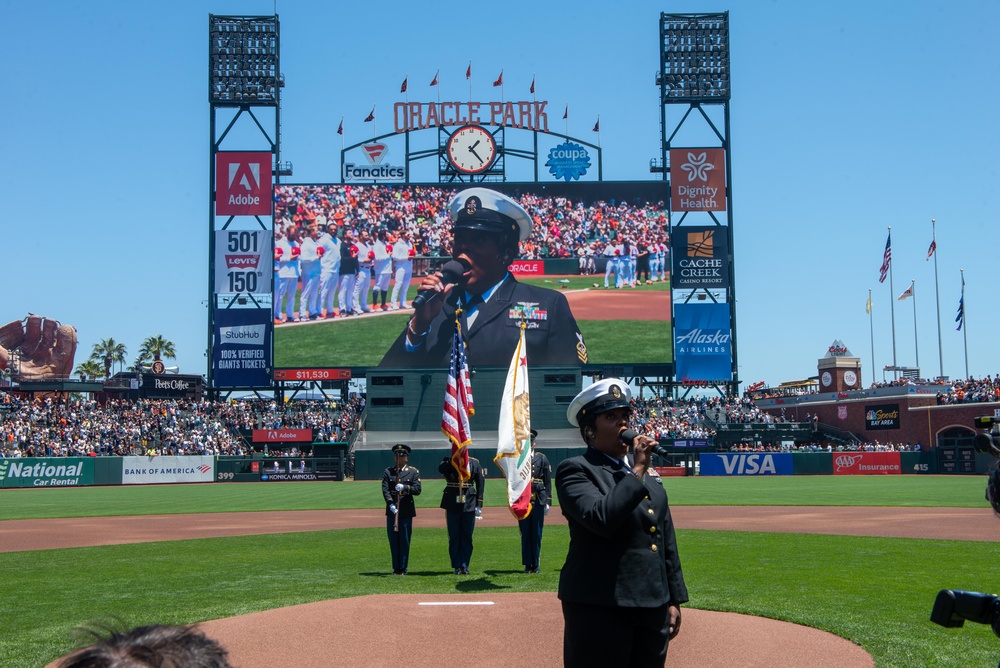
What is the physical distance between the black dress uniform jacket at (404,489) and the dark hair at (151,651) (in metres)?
11.7

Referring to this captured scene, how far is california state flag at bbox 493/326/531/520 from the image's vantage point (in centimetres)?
1056

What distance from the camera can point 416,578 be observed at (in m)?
13.3

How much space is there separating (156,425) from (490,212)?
23310mm

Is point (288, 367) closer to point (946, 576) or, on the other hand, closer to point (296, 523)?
point (296, 523)

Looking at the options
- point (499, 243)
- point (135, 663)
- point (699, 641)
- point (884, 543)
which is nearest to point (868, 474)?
point (499, 243)

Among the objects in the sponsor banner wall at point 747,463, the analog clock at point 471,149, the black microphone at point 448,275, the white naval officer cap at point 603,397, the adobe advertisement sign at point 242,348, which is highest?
the analog clock at point 471,149

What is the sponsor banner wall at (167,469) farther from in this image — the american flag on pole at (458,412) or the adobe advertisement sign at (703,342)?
the american flag on pole at (458,412)

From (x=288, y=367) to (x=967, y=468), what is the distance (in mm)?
37332

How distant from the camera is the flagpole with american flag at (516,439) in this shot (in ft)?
34.7

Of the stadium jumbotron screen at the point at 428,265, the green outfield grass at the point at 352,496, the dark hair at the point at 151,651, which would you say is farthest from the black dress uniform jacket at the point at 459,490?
the stadium jumbotron screen at the point at 428,265

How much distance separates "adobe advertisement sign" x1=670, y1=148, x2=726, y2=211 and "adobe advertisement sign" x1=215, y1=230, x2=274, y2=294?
2531 cm

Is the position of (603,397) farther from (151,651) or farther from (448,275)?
(448,275)

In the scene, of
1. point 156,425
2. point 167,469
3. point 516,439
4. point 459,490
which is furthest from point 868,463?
point 516,439

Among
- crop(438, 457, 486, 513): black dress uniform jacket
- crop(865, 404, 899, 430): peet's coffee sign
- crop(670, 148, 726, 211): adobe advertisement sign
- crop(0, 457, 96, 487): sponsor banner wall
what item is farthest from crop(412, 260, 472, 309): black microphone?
crop(438, 457, 486, 513): black dress uniform jacket
